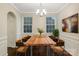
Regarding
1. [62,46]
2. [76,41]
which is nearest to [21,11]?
[62,46]

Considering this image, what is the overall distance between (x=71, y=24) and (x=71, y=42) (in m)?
0.47

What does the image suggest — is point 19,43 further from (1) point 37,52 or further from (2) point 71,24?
(2) point 71,24

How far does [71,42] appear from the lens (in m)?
2.76

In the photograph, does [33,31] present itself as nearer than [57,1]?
No

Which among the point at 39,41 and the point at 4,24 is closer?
the point at 4,24

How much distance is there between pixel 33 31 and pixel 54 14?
663mm

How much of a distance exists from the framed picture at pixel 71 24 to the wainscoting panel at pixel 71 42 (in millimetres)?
132

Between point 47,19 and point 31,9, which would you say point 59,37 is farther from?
point 31,9

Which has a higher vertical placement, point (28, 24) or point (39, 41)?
point (28, 24)

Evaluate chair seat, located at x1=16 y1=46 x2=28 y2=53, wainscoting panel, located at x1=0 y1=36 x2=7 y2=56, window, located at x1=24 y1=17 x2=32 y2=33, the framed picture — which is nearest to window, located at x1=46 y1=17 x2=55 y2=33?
the framed picture

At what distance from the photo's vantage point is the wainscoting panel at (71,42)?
8.77ft

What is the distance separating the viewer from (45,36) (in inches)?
111

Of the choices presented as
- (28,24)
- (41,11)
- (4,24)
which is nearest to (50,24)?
(41,11)

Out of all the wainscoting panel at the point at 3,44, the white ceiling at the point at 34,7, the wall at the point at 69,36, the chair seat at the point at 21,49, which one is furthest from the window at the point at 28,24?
the wall at the point at 69,36
